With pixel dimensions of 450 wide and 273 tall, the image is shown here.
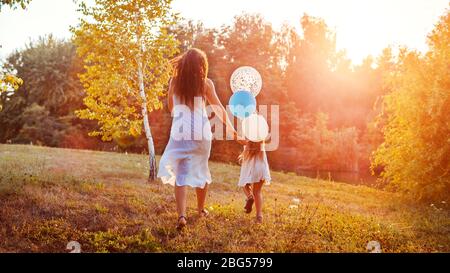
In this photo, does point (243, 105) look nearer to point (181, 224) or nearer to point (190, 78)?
point (190, 78)

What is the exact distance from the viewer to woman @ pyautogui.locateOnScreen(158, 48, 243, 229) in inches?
251

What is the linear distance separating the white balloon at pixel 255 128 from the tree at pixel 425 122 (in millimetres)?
7792

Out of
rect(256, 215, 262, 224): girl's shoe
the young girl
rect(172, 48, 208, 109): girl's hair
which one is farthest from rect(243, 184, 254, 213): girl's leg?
rect(172, 48, 208, 109): girl's hair

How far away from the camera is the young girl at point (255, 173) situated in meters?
7.52

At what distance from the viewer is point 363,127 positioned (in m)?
41.3

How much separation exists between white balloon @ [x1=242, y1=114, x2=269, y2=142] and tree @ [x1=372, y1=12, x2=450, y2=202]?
25.6 ft

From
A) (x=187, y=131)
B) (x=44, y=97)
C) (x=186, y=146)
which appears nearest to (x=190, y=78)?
(x=187, y=131)

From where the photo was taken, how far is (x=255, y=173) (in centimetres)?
760

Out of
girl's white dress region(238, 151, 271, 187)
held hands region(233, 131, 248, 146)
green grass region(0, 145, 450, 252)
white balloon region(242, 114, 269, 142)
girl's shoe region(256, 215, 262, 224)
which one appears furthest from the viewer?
white balloon region(242, 114, 269, 142)

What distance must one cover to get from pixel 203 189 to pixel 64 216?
91.5 inches

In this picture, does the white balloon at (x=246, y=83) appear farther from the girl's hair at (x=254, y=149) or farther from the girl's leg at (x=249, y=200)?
the girl's leg at (x=249, y=200)

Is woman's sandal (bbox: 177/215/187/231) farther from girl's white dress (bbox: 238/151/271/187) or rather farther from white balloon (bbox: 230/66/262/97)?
white balloon (bbox: 230/66/262/97)

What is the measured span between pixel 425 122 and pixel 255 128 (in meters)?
8.47
